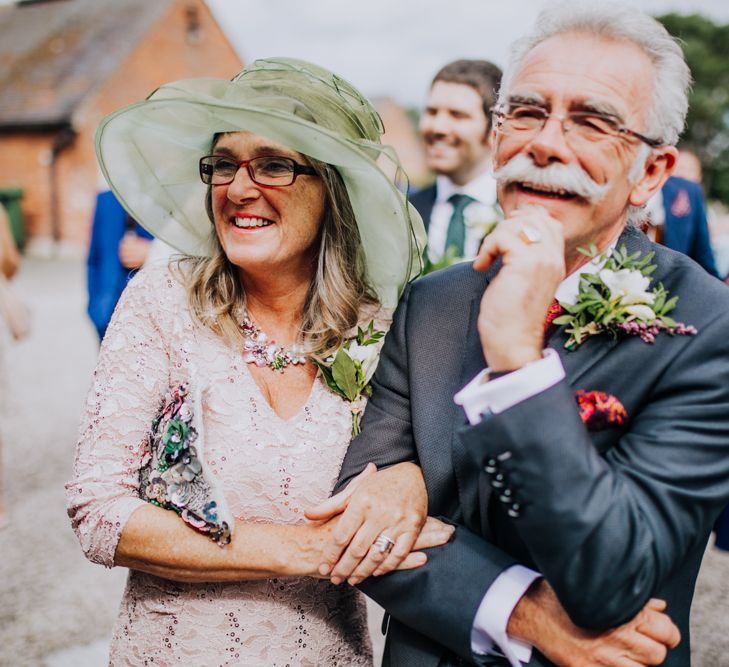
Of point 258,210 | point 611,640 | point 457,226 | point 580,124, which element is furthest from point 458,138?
Answer: point 611,640

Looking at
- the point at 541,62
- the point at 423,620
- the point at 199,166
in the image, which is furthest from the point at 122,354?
the point at 541,62

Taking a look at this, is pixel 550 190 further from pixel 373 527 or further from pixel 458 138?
pixel 458 138

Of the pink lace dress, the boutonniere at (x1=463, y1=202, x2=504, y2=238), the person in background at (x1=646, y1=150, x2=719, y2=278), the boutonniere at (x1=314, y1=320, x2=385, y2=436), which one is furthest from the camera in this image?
the person in background at (x1=646, y1=150, x2=719, y2=278)

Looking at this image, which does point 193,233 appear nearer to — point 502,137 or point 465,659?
point 502,137

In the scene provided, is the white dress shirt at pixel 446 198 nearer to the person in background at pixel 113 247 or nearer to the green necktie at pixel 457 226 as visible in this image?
the green necktie at pixel 457 226

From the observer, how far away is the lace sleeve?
175 centimetres

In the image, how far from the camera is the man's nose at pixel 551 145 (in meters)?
1.55

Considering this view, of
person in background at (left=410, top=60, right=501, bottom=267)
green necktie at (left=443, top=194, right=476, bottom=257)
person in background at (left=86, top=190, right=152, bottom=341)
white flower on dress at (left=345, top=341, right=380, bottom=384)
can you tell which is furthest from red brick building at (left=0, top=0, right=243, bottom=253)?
white flower on dress at (left=345, top=341, right=380, bottom=384)

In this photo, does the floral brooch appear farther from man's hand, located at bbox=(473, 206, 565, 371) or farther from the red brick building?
the red brick building

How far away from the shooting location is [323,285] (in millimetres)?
2152

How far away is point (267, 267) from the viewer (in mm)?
2027

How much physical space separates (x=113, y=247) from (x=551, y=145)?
3565 mm

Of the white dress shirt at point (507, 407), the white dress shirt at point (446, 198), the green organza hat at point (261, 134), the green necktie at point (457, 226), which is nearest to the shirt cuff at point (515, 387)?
the white dress shirt at point (507, 407)

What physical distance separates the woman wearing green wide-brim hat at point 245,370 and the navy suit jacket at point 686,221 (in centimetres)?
292
